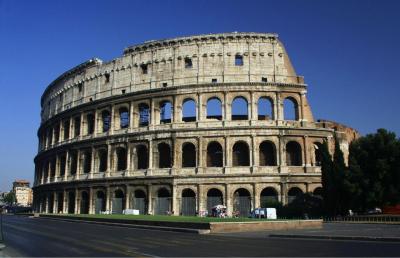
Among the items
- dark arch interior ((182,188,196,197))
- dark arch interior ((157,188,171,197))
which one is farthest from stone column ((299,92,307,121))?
dark arch interior ((157,188,171,197))

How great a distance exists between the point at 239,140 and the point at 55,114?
79.3 feet

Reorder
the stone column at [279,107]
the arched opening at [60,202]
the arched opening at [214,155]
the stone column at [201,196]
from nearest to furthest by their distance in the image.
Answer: the stone column at [201,196], the stone column at [279,107], the arched opening at [214,155], the arched opening at [60,202]

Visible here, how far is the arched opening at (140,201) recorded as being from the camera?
3786 cm

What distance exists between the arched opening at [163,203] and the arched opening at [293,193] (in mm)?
10295

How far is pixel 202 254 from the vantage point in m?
11.0

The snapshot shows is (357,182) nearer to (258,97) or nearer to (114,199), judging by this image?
(258,97)

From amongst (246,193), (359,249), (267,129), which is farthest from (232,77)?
(359,249)

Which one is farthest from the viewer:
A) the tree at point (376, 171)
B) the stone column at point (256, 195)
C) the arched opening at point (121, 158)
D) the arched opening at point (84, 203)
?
the arched opening at point (84, 203)

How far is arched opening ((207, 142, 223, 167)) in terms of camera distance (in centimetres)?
3738

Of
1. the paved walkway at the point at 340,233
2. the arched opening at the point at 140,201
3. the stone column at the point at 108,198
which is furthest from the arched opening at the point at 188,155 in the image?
the paved walkway at the point at 340,233

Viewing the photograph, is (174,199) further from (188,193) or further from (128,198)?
(128,198)

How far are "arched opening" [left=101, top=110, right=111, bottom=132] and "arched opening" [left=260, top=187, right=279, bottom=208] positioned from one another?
1691cm

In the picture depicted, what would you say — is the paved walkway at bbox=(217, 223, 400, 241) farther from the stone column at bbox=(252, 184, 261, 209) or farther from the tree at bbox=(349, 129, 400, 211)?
the stone column at bbox=(252, 184, 261, 209)

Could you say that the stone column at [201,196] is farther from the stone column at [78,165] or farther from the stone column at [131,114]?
the stone column at [78,165]
